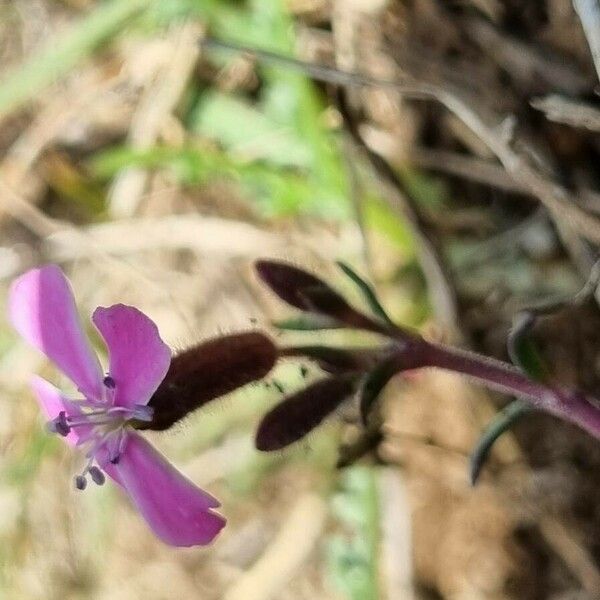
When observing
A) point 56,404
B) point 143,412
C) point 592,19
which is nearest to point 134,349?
point 143,412

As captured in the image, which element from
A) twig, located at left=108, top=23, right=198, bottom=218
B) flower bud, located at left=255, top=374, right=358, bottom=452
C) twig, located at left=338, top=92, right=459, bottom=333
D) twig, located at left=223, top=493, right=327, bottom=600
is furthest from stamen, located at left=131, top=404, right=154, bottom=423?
twig, located at left=108, top=23, right=198, bottom=218

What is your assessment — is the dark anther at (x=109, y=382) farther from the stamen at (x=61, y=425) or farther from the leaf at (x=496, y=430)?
Answer: the leaf at (x=496, y=430)

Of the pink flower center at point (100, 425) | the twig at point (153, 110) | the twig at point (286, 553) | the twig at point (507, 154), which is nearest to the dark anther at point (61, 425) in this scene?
the pink flower center at point (100, 425)

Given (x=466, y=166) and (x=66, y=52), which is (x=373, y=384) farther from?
A: (x=66, y=52)

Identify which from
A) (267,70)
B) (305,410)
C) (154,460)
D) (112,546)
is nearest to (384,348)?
(305,410)

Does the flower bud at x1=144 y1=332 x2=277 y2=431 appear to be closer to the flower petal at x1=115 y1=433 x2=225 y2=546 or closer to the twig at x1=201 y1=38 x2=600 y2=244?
the flower petal at x1=115 y1=433 x2=225 y2=546

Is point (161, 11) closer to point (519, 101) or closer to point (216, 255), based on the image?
point (216, 255)
